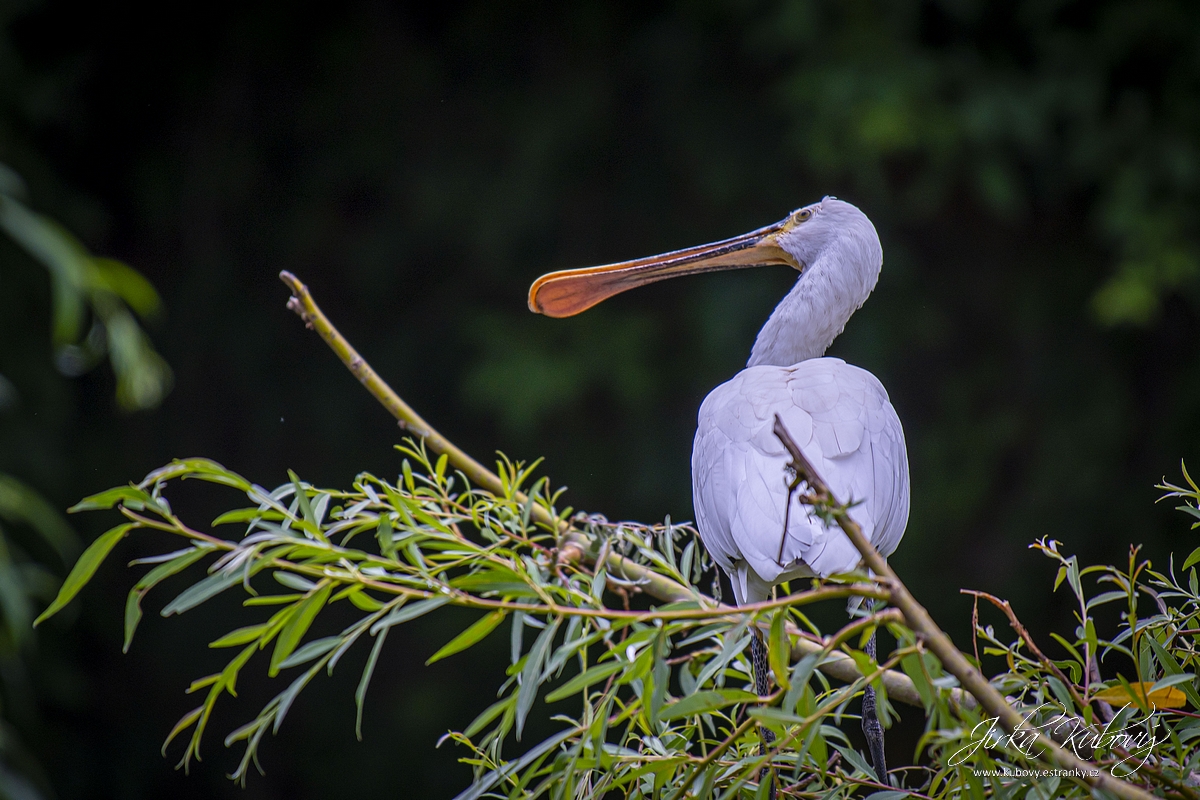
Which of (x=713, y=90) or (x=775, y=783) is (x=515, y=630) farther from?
(x=713, y=90)

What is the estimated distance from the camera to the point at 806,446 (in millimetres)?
1104

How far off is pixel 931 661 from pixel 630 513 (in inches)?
114

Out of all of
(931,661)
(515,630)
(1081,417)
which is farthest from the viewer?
(1081,417)

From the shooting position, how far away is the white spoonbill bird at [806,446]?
1.03 meters

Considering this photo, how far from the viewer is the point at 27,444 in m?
3.35

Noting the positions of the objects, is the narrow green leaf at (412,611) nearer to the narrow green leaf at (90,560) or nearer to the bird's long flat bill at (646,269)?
the narrow green leaf at (90,560)

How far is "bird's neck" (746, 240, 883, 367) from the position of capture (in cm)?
152

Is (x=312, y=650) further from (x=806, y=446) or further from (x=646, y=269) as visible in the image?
(x=646, y=269)

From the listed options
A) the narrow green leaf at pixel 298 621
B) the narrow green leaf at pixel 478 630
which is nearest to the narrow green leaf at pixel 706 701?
the narrow green leaf at pixel 478 630

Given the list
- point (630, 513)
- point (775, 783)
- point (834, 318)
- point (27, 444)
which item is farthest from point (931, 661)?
point (27, 444)

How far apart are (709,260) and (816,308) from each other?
0.25 metres

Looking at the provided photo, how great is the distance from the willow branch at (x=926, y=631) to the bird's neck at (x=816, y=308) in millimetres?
984

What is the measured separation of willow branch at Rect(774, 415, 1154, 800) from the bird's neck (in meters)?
0.98

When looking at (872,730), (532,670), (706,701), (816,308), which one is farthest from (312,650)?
(816,308)
